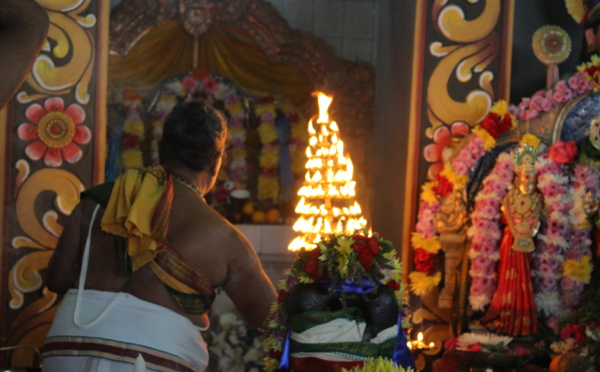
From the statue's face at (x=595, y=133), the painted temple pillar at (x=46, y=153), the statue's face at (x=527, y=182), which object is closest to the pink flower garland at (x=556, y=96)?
the statue's face at (x=595, y=133)

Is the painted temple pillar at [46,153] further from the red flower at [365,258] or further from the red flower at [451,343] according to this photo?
the red flower at [365,258]

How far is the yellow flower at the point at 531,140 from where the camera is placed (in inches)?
222

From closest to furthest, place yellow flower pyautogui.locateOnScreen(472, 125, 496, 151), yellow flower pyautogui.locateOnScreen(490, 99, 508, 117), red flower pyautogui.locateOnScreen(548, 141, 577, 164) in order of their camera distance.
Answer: red flower pyautogui.locateOnScreen(548, 141, 577, 164) → yellow flower pyautogui.locateOnScreen(472, 125, 496, 151) → yellow flower pyautogui.locateOnScreen(490, 99, 508, 117)

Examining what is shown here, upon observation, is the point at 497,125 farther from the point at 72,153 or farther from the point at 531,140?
the point at 72,153

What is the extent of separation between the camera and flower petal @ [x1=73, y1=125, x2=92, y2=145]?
6371 millimetres

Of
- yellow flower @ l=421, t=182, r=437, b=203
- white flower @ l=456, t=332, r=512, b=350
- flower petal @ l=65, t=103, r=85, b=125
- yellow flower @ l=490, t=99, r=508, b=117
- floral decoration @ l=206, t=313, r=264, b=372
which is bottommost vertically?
floral decoration @ l=206, t=313, r=264, b=372

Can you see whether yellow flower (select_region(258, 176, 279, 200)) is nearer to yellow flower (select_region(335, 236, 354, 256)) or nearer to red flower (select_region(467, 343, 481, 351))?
red flower (select_region(467, 343, 481, 351))

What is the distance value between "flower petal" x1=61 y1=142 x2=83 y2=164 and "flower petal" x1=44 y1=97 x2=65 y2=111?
292 mm

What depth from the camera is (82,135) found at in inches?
251

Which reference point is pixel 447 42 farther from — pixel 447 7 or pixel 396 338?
pixel 396 338

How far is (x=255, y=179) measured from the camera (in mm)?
8398

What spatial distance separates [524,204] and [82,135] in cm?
340

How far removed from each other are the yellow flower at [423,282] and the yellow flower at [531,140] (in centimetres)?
120

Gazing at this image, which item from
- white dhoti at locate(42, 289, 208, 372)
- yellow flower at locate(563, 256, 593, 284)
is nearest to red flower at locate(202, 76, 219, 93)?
yellow flower at locate(563, 256, 593, 284)
